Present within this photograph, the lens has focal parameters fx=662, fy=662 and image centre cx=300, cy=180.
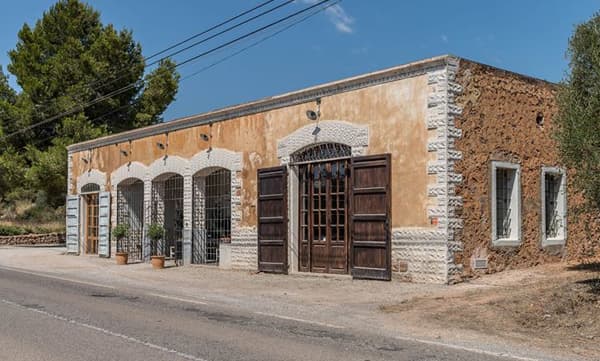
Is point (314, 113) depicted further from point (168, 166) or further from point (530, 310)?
point (530, 310)

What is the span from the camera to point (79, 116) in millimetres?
33938

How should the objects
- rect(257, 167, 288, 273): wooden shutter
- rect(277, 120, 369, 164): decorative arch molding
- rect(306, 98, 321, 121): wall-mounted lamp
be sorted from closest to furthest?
rect(277, 120, 369, 164): decorative arch molding → rect(306, 98, 321, 121): wall-mounted lamp → rect(257, 167, 288, 273): wooden shutter

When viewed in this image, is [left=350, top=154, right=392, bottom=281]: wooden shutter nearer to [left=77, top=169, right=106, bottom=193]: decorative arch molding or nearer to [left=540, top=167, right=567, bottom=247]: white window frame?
[left=540, top=167, right=567, bottom=247]: white window frame

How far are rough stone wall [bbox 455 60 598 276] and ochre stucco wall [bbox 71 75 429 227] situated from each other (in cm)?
90

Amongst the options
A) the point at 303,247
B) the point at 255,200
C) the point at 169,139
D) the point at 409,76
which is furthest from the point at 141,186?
the point at 409,76

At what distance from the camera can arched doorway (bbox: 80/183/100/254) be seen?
26859 millimetres

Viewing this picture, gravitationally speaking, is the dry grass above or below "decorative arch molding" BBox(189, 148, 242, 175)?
below

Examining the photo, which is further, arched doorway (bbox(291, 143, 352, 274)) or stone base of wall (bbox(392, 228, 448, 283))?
arched doorway (bbox(291, 143, 352, 274))

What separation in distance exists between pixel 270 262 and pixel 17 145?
2306 cm

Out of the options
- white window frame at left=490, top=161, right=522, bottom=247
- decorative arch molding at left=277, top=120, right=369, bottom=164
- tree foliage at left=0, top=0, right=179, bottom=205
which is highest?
tree foliage at left=0, top=0, right=179, bottom=205

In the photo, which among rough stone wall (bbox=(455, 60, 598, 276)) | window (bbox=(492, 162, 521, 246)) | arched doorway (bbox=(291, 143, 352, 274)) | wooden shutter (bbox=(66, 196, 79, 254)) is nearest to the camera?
rough stone wall (bbox=(455, 60, 598, 276))

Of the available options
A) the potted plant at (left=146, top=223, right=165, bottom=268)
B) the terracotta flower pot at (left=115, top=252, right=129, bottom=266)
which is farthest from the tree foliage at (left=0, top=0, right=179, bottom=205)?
the potted plant at (left=146, top=223, right=165, bottom=268)

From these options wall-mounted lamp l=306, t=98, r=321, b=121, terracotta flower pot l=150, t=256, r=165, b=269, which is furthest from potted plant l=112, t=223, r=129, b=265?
wall-mounted lamp l=306, t=98, r=321, b=121

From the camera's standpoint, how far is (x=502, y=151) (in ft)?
49.2
